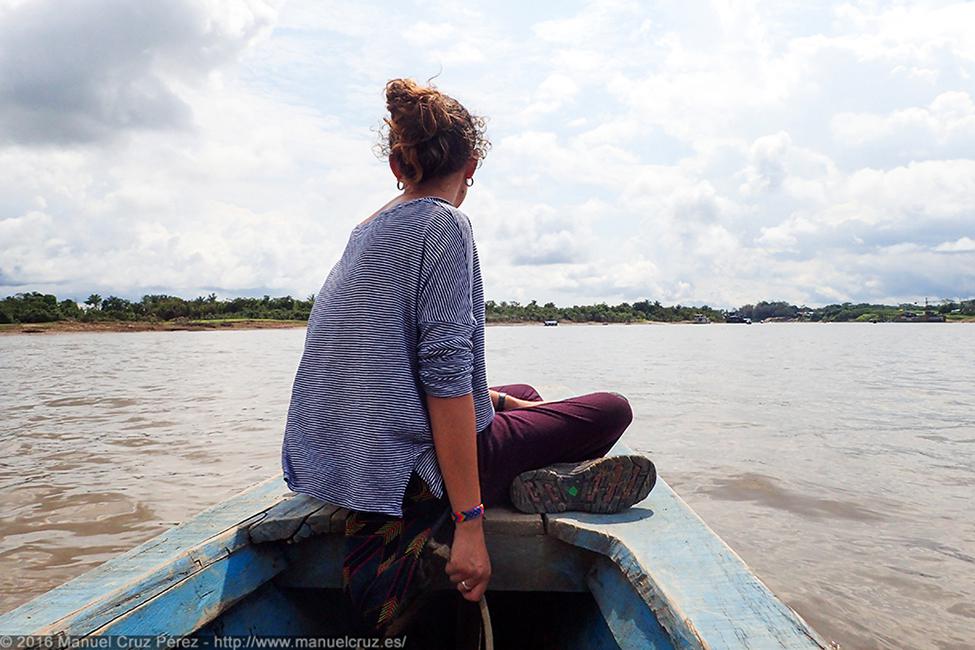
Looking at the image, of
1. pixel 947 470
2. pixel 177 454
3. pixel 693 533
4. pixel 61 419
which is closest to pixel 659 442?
pixel 947 470

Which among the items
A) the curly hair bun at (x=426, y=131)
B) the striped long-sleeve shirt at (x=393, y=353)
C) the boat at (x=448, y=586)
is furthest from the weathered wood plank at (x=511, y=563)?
the curly hair bun at (x=426, y=131)

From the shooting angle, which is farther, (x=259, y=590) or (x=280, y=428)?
(x=280, y=428)

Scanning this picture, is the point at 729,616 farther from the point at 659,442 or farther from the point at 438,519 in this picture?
the point at 659,442

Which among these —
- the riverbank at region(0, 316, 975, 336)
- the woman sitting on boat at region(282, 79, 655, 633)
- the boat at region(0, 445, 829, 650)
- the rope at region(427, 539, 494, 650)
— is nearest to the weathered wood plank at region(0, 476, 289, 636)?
the boat at region(0, 445, 829, 650)

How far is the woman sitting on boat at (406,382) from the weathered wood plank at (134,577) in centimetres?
23

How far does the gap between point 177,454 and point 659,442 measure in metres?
4.35

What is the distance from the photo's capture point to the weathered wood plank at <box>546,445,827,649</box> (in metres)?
1.18

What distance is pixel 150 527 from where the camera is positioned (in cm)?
381

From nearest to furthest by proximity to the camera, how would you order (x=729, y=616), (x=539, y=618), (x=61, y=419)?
1. (x=729, y=616)
2. (x=539, y=618)
3. (x=61, y=419)

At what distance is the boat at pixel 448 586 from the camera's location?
4.07 feet

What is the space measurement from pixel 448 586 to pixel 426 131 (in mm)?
1093

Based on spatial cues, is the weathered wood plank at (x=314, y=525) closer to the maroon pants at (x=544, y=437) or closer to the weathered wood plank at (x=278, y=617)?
the weathered wood plank at (x=278, y=617)

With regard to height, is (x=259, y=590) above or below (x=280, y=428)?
above

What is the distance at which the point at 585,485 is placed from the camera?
177cm
